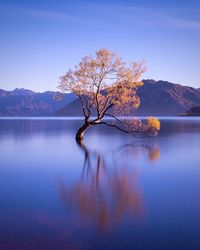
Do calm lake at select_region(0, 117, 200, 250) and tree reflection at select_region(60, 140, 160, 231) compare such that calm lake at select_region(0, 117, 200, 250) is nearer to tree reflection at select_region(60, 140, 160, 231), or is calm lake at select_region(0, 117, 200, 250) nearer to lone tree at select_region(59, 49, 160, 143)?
tree reflection at select_region(60, 140, 160, 231)

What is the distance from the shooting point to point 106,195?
13797mm

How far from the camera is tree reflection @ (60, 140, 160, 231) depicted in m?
11.0

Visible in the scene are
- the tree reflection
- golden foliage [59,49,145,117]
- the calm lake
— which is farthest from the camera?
golden foliage [59,49,145,117]

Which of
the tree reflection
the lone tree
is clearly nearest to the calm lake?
the tree reflection

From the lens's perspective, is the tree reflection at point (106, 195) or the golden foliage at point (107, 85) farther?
the golden foliage at point (107, 85)

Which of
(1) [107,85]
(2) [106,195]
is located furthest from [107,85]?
(2) [106,195]

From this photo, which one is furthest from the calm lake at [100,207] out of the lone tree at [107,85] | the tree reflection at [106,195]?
the lone tree at [107,85]

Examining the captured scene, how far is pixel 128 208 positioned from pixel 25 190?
5.72m

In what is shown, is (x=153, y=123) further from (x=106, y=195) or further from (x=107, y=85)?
(x=106, y=195)

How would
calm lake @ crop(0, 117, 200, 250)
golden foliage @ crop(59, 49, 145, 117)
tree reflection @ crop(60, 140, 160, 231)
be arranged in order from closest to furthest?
calm lake @ crop(0, 117, 200, 250), tree reflection @ crop(60, 140, 160, 231), golden foliage @ crop(59, 49, 145, 117)

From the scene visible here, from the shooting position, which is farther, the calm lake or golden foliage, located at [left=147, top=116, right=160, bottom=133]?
golden foliage, located at [left=147, top=116, right=160, bottom=133]

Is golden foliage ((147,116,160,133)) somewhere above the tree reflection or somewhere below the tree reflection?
above

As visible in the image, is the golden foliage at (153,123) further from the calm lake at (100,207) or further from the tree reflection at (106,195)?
the tree reflection at (106,195)

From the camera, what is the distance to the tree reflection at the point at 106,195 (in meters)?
11.0
